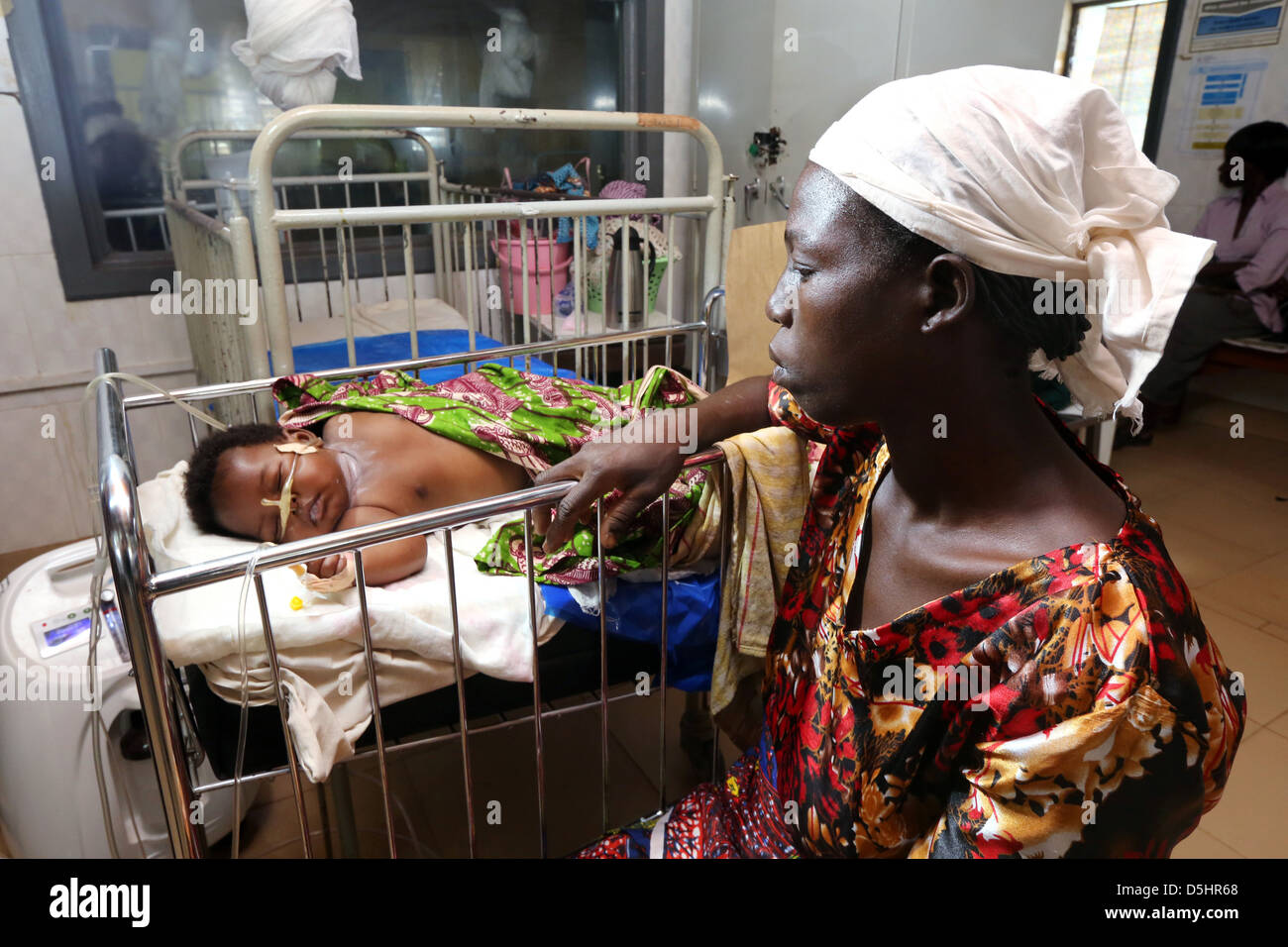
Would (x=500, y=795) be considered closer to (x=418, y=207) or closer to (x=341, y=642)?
(x=341, y=642)

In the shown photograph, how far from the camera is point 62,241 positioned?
3293 mm

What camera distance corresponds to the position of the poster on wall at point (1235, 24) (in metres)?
2.82

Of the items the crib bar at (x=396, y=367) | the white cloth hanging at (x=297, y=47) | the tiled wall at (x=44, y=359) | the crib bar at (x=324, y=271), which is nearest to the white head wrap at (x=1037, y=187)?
the crib bar at (x=396, y=367)

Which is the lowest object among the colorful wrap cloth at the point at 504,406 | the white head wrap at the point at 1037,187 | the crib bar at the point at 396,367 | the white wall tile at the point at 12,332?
the white wall tile at the point at 12,332

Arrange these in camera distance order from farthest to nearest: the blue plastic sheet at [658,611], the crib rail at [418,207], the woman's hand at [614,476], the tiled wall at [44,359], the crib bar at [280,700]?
the tiled wall at [44,359], the crib rail at [418,207], the blue plastic sheet at [658,611], the woman's hand at [614,476], the crib bar at [280,700]

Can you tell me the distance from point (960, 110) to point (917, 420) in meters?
0.30

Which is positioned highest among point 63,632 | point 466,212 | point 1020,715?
point 466,212

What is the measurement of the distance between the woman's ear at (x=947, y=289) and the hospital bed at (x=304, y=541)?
488mm

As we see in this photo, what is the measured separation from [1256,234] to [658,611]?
3.17m

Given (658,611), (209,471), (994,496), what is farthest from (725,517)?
(209,471)

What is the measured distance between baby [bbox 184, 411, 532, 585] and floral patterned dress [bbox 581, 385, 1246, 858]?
880 mm

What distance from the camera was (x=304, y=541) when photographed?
963mm

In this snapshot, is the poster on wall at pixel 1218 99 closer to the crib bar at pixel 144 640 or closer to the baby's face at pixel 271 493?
the baby's face at pixel 271 493

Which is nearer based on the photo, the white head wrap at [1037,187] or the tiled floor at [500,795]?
the white head wrap at [1037,187]
